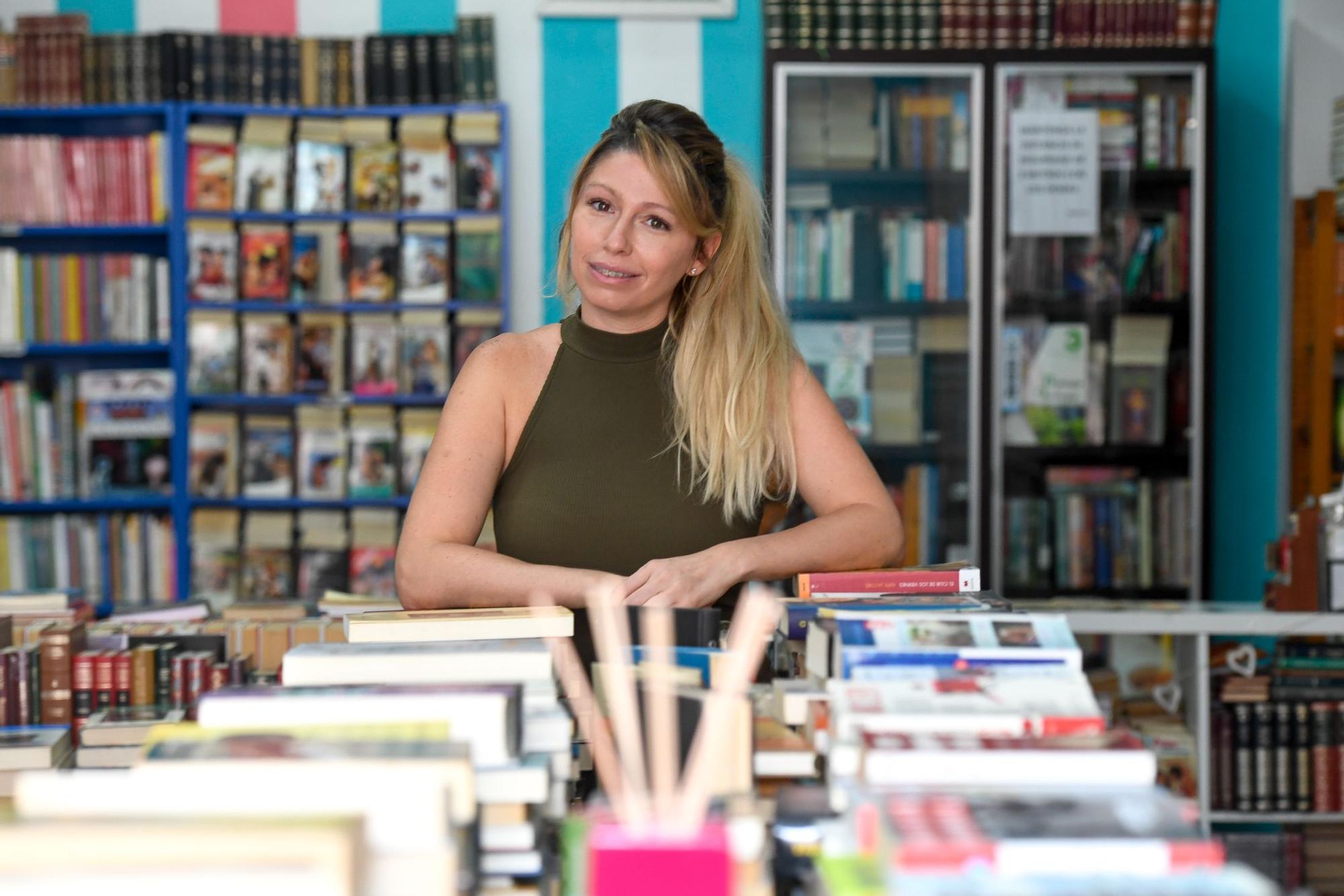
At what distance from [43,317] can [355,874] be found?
155 inches

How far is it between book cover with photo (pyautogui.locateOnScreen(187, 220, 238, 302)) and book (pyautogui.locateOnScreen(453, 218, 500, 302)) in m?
0.68

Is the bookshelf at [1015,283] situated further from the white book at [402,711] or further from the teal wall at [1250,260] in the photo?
the white book at [402,711]

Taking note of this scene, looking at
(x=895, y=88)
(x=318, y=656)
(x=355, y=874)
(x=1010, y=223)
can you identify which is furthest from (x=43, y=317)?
(x=355, y=874)

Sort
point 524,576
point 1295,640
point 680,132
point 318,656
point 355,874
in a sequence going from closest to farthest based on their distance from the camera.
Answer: point 355,874 → point 318,656 → point 524,576 → point 680,132 → point 1295,640

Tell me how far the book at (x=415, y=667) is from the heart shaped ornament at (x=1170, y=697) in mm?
2456

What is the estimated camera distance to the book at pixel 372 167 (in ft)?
13.8

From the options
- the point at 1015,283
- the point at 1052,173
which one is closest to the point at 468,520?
the point at 1015,283

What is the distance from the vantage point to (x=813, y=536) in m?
1.87

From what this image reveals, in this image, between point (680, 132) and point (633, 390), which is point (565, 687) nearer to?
point (633, 390)

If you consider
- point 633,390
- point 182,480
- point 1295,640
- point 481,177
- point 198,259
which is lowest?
point 1295,640

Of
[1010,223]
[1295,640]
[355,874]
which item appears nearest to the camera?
[355,874]

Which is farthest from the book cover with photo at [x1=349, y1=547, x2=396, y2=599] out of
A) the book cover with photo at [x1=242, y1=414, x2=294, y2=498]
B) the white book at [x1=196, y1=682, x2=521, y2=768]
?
the white book at [x1=196, y1=682, x2=521, y2=768]

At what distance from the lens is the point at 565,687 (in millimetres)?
1250

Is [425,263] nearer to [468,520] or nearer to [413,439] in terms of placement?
[413,439]
